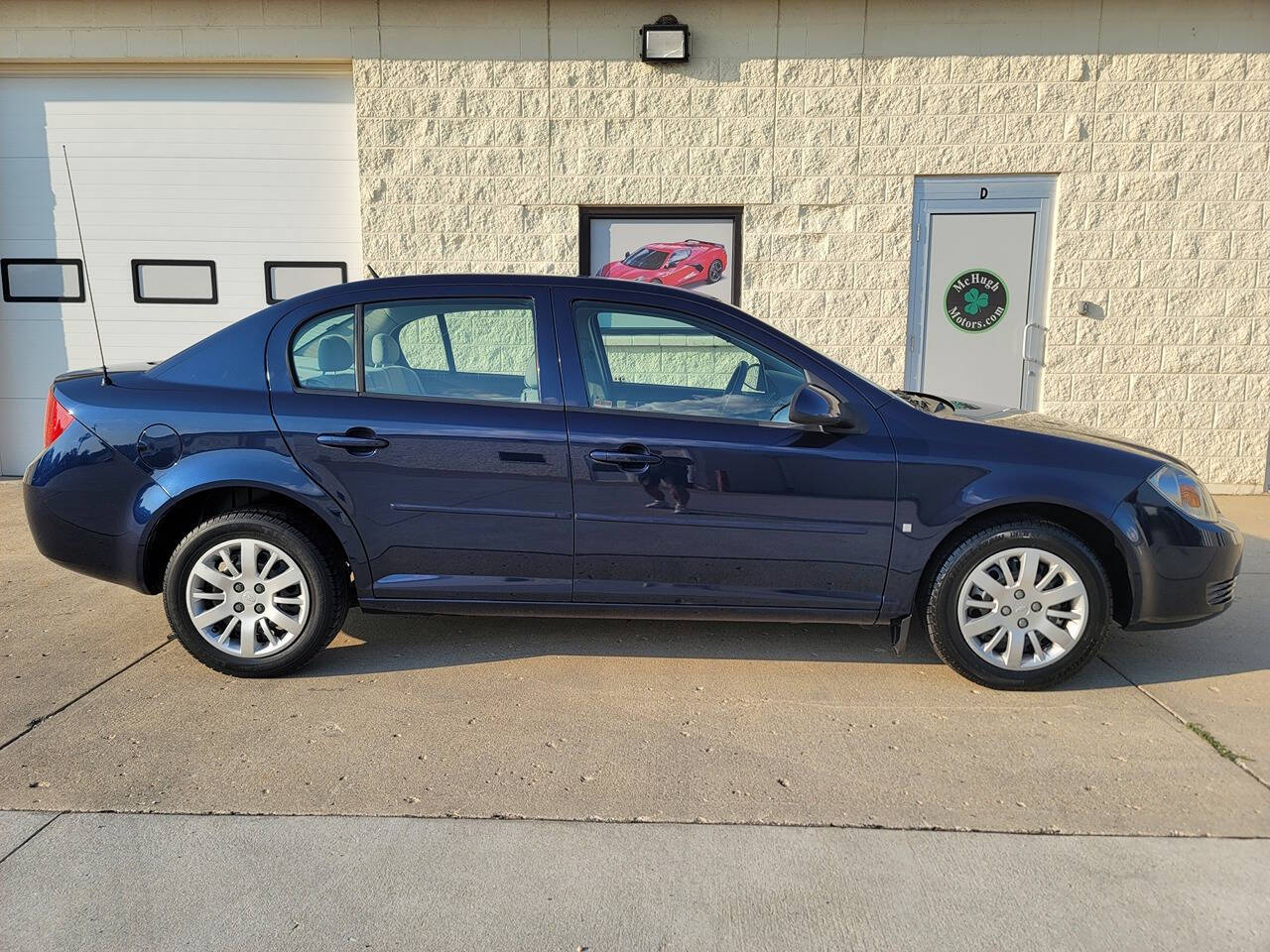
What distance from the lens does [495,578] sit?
363cm

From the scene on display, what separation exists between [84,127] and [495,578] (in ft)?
21.5

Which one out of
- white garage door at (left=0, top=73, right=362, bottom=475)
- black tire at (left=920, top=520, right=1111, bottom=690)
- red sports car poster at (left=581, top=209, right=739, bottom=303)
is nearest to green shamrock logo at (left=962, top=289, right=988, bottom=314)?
red sports car poster at (left=581, top=209, right=739, bottom=303)

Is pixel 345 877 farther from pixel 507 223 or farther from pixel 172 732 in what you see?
pixel 507 223

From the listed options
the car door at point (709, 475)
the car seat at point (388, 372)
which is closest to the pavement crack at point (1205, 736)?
the car door at point (709, 475)

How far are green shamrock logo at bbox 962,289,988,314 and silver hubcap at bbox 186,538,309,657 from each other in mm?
5792

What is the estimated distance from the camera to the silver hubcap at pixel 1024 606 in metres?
3.49

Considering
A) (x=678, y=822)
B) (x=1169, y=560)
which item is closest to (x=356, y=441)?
(x=678, y=822)

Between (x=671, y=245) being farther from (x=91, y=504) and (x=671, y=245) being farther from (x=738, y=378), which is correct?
(x=91, y=504)

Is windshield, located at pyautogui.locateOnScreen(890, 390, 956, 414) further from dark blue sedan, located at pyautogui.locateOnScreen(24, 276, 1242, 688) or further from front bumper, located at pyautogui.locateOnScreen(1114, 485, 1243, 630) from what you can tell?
front bumper, located at pyautogui.locateOnScreen(1114, 485, 1243, 630)

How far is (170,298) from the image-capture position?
769 cm

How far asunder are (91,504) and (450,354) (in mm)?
1543

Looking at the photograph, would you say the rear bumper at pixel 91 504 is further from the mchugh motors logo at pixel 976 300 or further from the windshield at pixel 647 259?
the mchugh motors logo at pixel 976 300

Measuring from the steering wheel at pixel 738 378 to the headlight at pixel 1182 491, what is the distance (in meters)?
A: 1.64

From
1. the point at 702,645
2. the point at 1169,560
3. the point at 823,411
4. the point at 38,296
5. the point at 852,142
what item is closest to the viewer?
the point at 823,411
